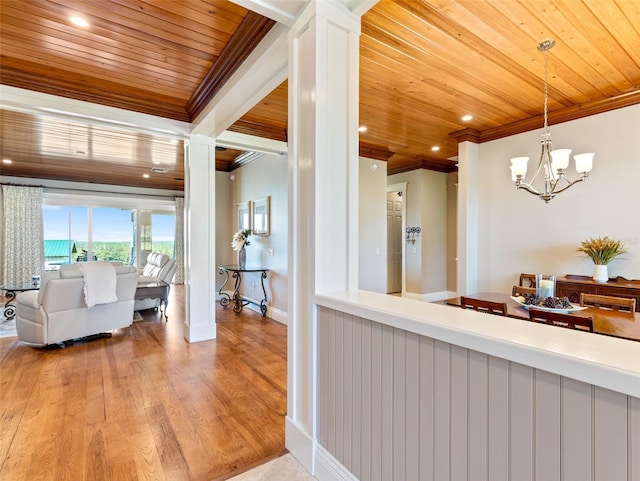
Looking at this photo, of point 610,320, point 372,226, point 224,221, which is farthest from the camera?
point 224,221

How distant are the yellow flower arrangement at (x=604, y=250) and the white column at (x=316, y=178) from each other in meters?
3.07

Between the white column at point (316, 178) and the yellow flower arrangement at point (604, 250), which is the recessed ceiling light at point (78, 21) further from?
the yellow flower arrangement at point (604, 250)

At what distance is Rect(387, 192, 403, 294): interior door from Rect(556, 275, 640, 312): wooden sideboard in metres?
3.94

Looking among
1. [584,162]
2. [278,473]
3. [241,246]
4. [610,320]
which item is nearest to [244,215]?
[241,246]

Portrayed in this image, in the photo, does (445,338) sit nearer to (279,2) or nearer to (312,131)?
(312,131)

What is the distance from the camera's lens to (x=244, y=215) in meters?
6.20

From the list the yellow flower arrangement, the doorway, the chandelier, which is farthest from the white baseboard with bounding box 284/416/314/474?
the doorway

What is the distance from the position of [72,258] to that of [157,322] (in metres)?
4.81

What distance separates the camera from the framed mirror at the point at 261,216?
5.33 meters

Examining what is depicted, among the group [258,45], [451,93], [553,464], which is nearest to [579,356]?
[553,464]

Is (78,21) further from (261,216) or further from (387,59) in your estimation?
(261,216)

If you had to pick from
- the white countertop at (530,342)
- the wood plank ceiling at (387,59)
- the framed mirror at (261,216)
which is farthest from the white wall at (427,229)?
the white countertop at (530,342)

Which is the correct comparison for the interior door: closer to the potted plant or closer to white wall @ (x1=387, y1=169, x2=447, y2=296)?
white wall @ (x1=387, y1=169, x2=447, y2=296)

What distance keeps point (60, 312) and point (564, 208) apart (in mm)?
5860
